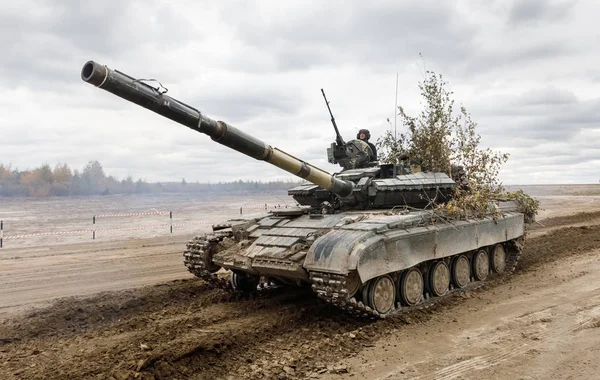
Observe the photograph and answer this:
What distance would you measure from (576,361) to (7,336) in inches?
305

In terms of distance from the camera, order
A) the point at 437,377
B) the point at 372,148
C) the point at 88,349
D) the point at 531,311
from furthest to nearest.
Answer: the point at 372,148, the point at 531,311, the point at 88,349, the point at 437,377

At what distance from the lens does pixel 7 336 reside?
7609mm

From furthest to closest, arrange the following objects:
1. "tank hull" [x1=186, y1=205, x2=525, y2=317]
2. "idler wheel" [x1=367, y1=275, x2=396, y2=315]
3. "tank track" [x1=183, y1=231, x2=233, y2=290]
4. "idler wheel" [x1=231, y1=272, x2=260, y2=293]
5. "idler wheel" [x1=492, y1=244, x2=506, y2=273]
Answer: "idler wheel" [x1=492, y1=244, x2=506, y2=273]
"idler wheel" [x1=231, y1=272, x2=260, y2=293]
"tank track" [x1=183, y1=231, x2=233, y2=290]
"idler wheel" [x1=367, y1=275, x2=396, y2=315]
"tank hull" [x1=186, y1=205, x2=525, y2=317]

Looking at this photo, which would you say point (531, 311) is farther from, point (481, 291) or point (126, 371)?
point (126, 371)

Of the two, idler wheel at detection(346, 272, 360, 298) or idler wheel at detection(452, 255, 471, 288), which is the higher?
idler wheel at detection(346, 272, 360, 298)

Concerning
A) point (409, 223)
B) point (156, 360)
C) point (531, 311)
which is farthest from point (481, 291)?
point (156, 360)

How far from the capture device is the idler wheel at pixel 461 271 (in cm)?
998

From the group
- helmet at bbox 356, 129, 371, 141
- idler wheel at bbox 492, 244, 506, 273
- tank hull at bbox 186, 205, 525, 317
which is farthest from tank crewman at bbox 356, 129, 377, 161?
idler wheel at bbox 492, 244, 506, 273

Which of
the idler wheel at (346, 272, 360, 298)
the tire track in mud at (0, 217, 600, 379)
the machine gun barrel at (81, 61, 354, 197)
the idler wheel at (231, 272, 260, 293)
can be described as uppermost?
the machine gun barrel at (81, 61, 354, 197)

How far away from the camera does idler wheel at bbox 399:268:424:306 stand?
8.52 m

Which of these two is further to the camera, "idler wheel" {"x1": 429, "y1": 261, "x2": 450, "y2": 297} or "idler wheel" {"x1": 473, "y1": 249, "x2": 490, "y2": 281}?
"idler wheel" {"x1": 473, "y1": 249, "x2": 490, "y2": 281}

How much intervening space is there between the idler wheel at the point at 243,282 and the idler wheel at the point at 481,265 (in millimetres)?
4568

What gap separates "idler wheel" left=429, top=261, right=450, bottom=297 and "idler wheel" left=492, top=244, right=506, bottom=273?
2.37m

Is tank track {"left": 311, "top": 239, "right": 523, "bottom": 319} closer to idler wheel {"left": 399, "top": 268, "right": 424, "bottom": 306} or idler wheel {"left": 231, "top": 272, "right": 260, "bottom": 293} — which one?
idler wheel {"left": 399, "top": 268, "right": 424, "bottom": 306}
